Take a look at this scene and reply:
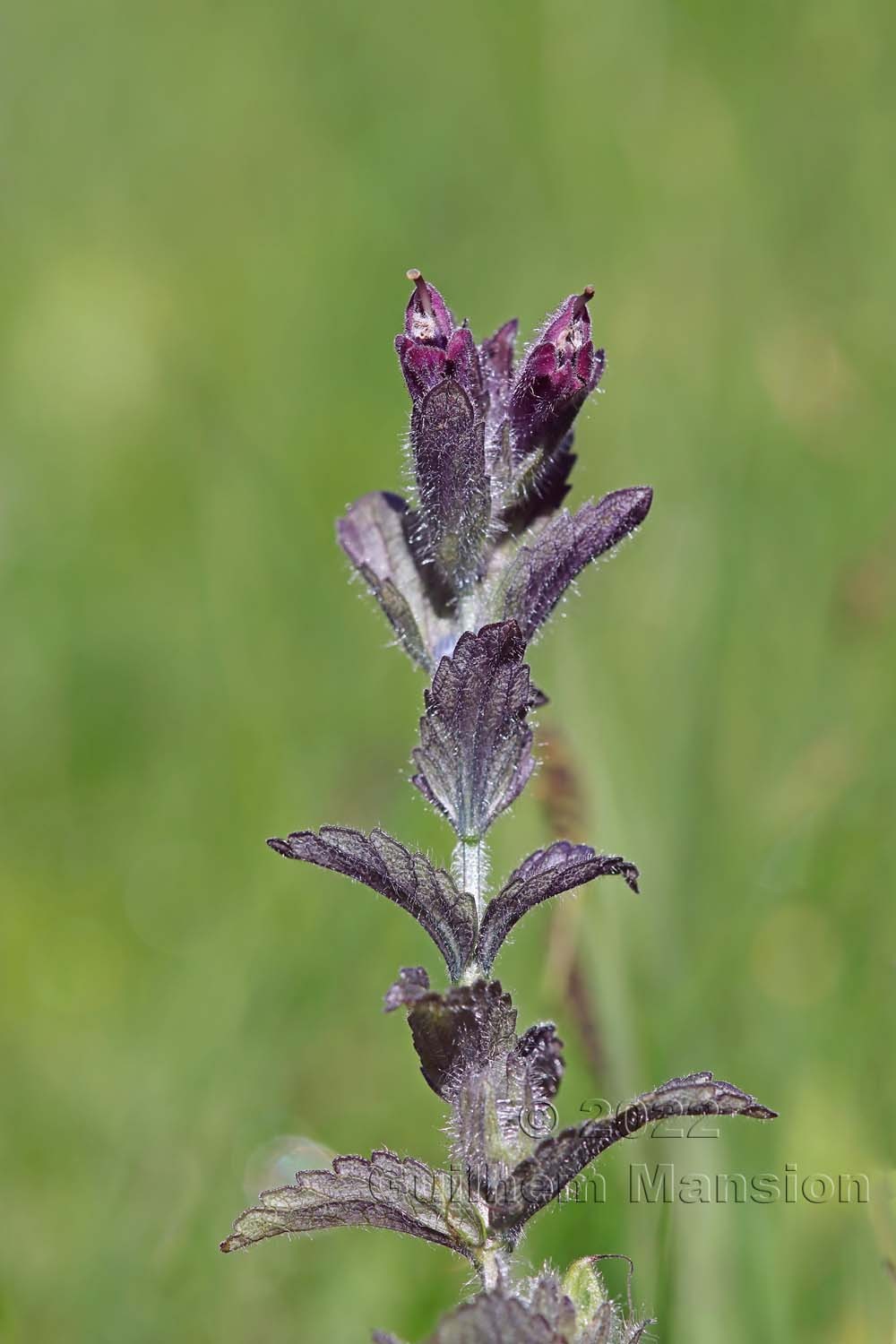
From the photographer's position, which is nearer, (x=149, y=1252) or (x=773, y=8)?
(x=149, y=1252)

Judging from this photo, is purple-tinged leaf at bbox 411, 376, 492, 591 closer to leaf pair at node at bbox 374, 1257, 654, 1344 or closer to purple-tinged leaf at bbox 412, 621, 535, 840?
purple-tinged leaf at bbox 412, 621, 535, 840

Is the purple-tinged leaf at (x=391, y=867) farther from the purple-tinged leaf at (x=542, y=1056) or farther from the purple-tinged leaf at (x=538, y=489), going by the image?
the purple-tinged leaf at (x=538, y=489)

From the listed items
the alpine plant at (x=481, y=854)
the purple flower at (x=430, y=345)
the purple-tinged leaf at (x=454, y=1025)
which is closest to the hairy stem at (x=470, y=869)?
the alpine plant at (x=481, y=854)

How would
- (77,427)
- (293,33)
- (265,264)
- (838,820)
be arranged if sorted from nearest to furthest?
(838,820) < (77,427) < (265,264) < (293,33)

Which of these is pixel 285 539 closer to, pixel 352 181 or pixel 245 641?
pixel 245 641

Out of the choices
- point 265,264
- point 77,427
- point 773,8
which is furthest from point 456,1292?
point 773,8

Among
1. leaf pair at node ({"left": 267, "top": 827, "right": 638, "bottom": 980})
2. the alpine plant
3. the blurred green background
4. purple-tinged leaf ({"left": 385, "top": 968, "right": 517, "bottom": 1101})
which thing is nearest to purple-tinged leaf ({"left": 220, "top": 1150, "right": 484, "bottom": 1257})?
the alpine plant
